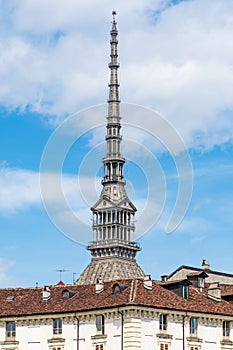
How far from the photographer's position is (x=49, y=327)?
131 meters

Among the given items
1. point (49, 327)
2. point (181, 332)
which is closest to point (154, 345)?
point (181, 332)

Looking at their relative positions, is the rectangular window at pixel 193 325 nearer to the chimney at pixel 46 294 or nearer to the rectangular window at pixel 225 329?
the rectangular window at pixel 225 329

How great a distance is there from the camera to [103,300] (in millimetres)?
129000

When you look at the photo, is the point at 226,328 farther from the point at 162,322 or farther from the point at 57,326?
the point at 57,326

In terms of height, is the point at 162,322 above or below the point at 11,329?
above

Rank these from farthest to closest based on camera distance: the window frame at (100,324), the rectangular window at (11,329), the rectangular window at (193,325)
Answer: the rectangular window at (11,329)
the rectangular window at (193,325)
the window frame at (100,324)

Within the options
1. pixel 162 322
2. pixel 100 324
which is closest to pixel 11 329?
pixel 100 324

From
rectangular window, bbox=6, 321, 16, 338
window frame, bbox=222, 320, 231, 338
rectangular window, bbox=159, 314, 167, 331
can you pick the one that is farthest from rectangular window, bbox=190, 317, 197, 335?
rectangular window, bbox=6, 321, 16, 338

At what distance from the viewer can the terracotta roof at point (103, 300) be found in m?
127

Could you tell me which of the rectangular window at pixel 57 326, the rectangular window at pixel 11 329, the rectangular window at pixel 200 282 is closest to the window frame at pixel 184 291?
the rectangular window at pixel 200 282

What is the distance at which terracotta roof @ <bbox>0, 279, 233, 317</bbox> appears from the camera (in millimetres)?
127000

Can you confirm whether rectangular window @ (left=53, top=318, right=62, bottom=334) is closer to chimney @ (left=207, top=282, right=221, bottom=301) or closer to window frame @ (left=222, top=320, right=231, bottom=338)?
chimney @ (left=207, top=282, right=221, bottom=301)

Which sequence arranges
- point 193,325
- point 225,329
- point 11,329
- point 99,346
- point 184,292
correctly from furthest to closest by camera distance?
point 184,292
point 11,329
point 225,329
point 193,325
point 99,346

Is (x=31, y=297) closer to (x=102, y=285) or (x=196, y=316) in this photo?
(x=102, y=285)
